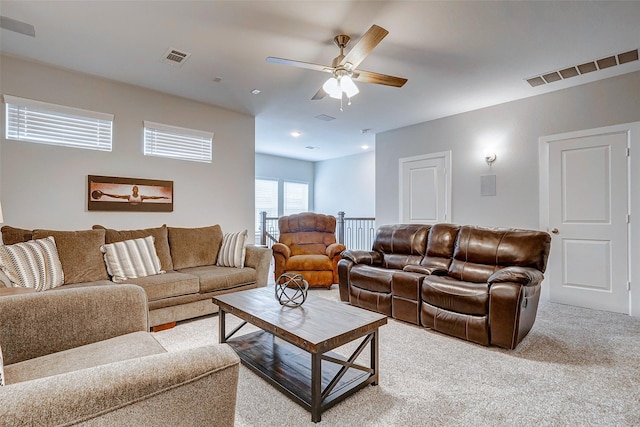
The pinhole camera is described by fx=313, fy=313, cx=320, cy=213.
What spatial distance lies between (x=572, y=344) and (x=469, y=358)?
1.03 m

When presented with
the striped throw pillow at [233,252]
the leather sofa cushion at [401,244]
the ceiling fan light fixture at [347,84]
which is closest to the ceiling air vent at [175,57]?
the ceiling fan light fixture at [347,84]

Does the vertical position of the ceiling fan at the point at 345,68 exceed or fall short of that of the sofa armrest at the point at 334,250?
it exceeds it

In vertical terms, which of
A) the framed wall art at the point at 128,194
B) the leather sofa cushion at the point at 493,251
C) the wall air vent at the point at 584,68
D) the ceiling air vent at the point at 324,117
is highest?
the ceiling air vent at the point at 324,117

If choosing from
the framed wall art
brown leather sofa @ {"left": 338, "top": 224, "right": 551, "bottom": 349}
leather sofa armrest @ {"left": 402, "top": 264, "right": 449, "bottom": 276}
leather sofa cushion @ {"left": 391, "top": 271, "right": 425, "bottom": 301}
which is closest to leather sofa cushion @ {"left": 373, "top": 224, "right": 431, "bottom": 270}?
brown leather sofa @ {"left": 338, "top": 224, "right": 551, "bottom": 349}

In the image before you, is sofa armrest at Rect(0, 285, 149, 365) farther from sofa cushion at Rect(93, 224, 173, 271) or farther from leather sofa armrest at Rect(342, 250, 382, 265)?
leather sofa armrest at Rect(342, 250, 382, 265)

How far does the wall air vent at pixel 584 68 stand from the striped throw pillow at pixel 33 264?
17.1 ft

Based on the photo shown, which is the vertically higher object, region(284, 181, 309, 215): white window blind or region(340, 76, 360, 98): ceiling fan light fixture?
region(340, 76, 360, 98): ceiling fan light fixture

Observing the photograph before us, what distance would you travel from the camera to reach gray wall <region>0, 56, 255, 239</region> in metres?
3.25

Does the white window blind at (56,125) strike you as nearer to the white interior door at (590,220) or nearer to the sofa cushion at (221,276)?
the sofa cushion at (221,276)

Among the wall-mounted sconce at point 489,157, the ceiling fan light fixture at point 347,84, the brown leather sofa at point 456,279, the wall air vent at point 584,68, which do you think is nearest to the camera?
the brown leather sofa at point 456,279

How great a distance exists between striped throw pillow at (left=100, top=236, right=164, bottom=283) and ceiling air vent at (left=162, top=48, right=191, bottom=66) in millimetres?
1882

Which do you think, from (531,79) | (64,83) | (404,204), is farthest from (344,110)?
(64,83)

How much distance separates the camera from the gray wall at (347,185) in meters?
7.80

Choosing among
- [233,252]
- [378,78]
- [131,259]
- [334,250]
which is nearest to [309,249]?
[334,250]
